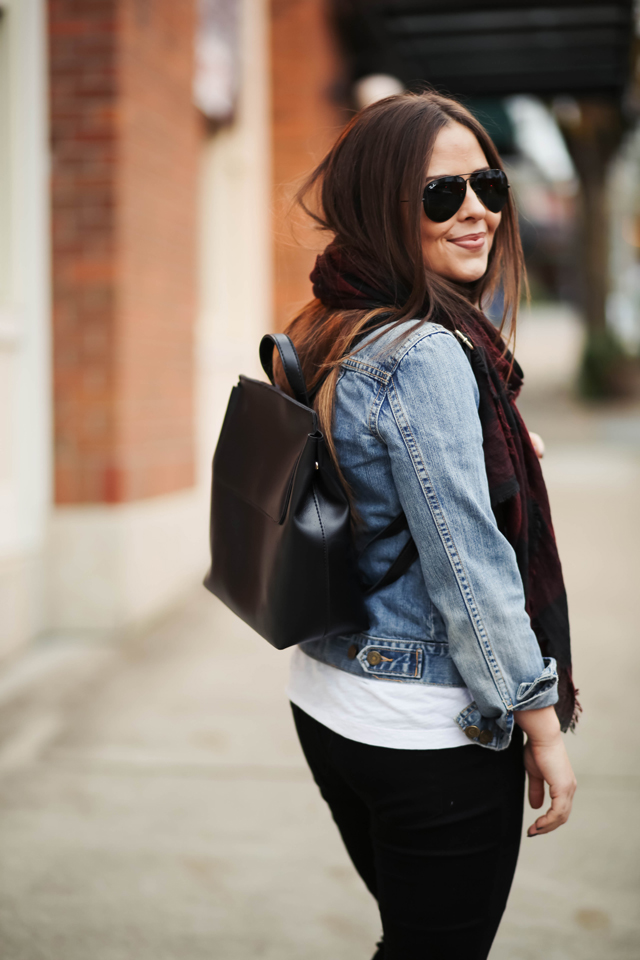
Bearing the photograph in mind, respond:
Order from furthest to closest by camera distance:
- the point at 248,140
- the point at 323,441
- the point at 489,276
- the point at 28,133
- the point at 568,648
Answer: the point at 248,140 → the point at 28,133 → the point at 489,276 → the point at 568,648 → the point at 323,441

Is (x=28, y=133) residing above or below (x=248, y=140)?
below

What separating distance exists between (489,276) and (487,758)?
866 millimetres

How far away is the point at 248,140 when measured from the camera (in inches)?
308

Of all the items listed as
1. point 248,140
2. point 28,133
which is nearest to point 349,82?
point 248,140

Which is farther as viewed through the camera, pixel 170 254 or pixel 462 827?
pixel 170 254

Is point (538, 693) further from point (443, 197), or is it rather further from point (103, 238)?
point (103, 238)

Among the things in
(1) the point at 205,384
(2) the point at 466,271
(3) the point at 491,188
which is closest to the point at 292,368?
(2) the point at 466,271

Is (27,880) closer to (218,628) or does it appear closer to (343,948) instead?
(343,948)

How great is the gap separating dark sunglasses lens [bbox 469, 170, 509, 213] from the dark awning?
682 cm

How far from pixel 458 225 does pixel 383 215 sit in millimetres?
140

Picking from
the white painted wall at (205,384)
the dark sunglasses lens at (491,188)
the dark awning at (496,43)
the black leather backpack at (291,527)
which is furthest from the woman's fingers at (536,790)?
the dark awning at (496,43)

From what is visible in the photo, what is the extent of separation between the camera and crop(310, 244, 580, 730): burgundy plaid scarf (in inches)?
57.0

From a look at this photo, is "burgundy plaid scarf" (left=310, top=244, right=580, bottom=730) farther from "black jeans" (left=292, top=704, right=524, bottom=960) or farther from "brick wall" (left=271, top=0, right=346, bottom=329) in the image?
"brick wall" (left=271, top=0, right=346, bottom=329)

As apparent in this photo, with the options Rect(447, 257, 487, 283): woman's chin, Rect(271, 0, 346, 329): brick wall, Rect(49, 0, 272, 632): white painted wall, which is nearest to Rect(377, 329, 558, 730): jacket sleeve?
Rect(447, 257, 487, 283): woman's chin
